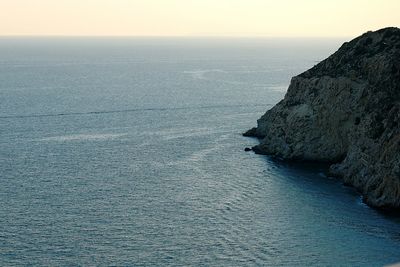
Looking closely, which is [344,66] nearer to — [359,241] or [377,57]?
[377,57]

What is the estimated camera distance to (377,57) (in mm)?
103312

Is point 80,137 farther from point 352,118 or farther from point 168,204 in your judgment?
point 352,118

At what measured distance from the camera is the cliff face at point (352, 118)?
281ft

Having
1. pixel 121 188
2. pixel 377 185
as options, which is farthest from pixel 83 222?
pixel 377 185

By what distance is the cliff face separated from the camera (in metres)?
85.5

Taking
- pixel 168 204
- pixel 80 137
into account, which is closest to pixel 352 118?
pixel 168 204

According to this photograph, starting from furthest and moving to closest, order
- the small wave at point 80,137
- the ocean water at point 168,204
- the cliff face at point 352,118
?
the small wave at point 80,137
the cliff face at point 352,118
the ocean water at point 168,204

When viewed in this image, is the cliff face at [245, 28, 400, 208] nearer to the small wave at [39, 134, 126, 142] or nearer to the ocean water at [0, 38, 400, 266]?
the ocean water at [0, 38, 400, 266]

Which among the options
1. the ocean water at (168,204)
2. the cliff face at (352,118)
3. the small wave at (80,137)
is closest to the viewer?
the ocean water at (168,204)

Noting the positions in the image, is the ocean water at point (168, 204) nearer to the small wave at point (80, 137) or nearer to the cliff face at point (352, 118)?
the small wave at point (80, 137)

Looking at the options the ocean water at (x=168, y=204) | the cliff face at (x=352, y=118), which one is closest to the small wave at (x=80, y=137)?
the ocean water at (x=168, y=204)

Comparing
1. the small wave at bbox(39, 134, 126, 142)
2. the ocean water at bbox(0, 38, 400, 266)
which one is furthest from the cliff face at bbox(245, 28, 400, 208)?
the small wave at bbox(39, 134, 126, 142)

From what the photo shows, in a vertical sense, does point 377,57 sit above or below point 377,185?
above

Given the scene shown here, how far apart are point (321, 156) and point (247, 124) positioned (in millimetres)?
37473
